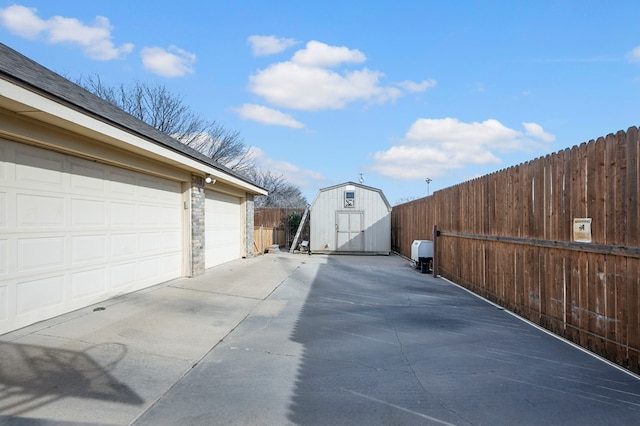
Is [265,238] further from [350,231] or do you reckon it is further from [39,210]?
[39,210]

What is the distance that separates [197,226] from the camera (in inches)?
419

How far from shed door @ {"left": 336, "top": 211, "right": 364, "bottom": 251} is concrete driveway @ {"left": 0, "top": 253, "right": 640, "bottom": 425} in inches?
505

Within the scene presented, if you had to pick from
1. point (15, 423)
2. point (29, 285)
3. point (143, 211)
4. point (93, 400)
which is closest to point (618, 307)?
point (93, 400)

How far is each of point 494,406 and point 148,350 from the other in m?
3.63

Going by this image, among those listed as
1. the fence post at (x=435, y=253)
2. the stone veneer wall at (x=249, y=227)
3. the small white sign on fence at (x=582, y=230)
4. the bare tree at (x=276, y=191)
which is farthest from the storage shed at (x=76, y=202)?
the bare tree at (x=276, y=191)

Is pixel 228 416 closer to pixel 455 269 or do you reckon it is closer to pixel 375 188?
pixel 455 269

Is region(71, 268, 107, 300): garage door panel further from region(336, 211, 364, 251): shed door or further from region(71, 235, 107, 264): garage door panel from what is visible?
region(336, 211, 364, 251): shed door

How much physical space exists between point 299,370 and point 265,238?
1710 cm

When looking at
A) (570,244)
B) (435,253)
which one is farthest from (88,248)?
(435,253)

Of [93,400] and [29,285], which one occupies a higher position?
[29,285]

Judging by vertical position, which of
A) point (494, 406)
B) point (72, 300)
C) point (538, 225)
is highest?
point (538, 225)

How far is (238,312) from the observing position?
7.04 meters

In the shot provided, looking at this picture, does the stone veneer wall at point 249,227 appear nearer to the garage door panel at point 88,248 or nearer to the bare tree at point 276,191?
the garage door panel at point 88,248

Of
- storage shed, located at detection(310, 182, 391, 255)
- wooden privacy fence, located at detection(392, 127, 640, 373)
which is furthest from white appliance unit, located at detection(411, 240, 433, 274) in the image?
storage shed, located at detection(310, 182, 391, 255)
